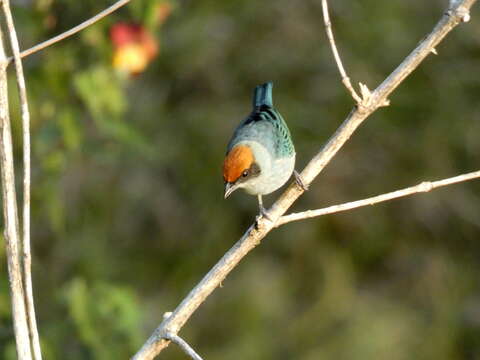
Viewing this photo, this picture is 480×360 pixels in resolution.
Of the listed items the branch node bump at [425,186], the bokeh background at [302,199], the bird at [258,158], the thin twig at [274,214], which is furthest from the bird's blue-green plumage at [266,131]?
the bokeh background at [302,199]

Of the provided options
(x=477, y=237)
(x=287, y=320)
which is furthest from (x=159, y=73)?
Result: (x=477, y=237)

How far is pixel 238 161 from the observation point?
345 cm

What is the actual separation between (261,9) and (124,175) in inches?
86.0

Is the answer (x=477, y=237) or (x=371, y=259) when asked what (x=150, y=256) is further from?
(x=477, y=237)

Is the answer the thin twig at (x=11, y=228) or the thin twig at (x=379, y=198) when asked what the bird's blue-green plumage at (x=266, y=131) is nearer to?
the thin twig at (x=379, y=198)

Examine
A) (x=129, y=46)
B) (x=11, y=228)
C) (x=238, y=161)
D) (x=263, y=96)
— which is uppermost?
(x=129, y=46)

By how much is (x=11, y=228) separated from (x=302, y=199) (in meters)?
6.40

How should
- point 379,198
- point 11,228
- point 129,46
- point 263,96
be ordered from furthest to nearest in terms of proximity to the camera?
point 129,46, point 263,96, point 379,198, point 11,228

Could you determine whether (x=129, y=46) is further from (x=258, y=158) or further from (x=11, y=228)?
(x=11, y=228)

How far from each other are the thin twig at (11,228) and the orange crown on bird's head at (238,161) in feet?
3.74

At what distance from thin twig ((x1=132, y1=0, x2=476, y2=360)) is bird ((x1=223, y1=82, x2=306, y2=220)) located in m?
0.76

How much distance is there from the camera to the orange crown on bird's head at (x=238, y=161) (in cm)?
345

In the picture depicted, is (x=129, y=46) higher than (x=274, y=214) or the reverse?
higher

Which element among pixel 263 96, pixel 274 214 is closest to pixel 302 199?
pixel 263 96
